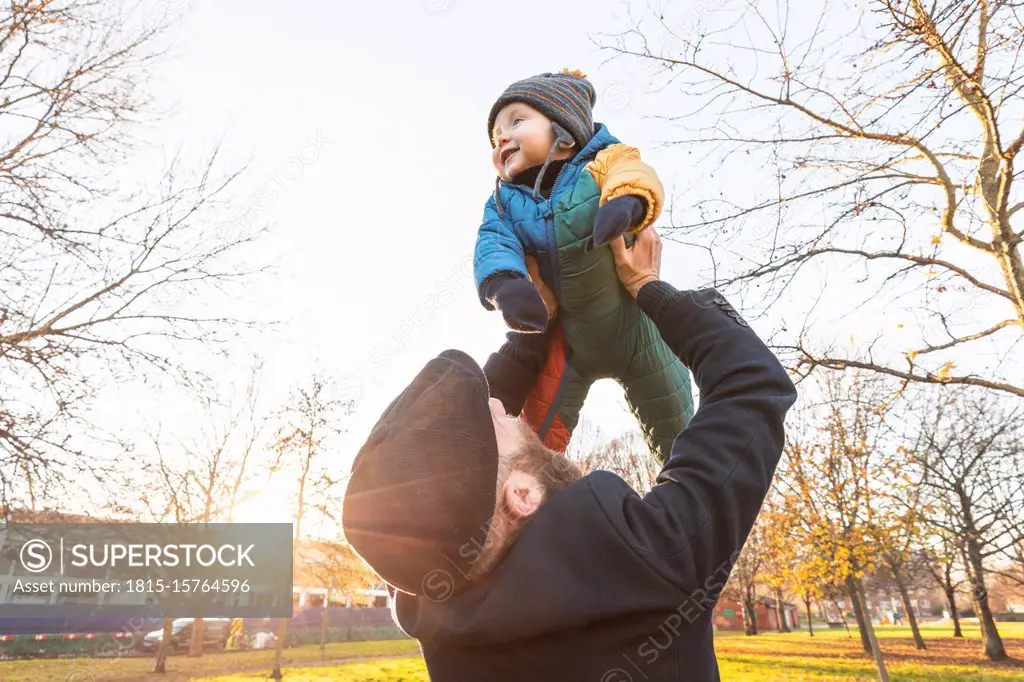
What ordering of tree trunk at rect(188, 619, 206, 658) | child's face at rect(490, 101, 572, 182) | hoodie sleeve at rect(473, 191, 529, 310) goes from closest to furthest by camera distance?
Result: hoodie sleeve at rect(473, 191, 529, 310) < child's face at rect(490, 101, 572, 182) < tree trunk at rect(188, 619, 206, 658)

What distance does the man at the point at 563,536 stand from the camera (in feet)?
3.50

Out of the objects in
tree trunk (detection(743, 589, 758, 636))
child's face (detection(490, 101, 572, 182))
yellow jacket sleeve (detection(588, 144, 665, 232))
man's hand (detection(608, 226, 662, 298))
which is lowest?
tree trunk (detection(743, 589, 758, 636))

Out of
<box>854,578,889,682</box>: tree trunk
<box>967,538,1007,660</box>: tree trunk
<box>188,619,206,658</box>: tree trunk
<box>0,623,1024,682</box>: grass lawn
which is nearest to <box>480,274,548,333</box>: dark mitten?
<box>0,623,1024,682</box>: grass lawn

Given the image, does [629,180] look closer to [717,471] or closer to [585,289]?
[585,289]

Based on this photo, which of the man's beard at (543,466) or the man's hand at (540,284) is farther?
the man's hand at (540,284)

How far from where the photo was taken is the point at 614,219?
5.20 feet

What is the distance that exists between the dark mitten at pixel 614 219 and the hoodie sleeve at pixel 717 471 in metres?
0.45

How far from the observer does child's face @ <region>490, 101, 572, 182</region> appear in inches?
75.4

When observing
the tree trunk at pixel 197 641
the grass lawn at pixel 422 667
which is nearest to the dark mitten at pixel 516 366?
the grass lawn at pixel 422 667

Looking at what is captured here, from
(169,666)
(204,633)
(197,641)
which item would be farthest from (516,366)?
(204,633)

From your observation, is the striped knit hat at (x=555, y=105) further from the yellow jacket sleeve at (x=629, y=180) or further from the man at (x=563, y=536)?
the man at (x=563, y=536)

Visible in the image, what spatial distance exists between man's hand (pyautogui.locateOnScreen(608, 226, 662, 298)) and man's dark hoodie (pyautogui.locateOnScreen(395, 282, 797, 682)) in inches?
24.2

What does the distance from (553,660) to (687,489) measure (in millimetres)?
387

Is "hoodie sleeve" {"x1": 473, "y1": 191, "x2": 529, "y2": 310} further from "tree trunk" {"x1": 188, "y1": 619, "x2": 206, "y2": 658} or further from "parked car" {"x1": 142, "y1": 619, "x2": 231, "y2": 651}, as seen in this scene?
"parked car" {"x1": 142, "y1": 619, "x2": 231, "y2": 651}
